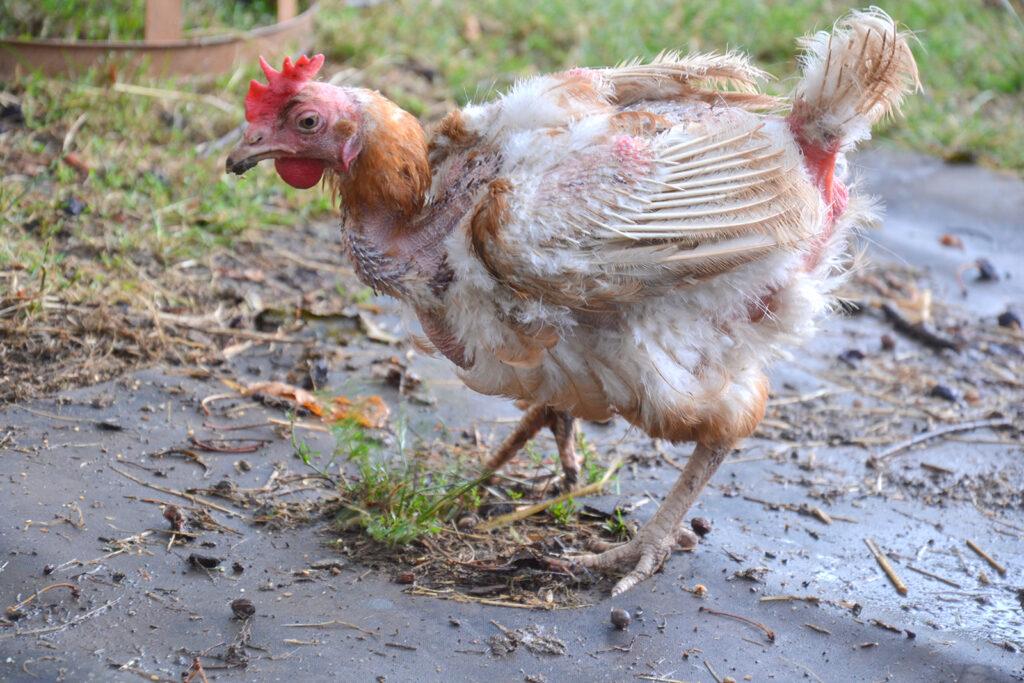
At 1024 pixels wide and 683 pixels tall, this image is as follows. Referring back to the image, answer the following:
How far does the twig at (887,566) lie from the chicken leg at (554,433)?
1.09 meters

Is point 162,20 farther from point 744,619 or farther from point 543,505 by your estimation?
point 744,619

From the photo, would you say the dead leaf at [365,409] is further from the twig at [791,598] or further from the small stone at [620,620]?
the twig at [791,598]

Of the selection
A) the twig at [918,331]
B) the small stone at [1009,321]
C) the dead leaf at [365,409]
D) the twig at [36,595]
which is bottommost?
the twig at [36,595]

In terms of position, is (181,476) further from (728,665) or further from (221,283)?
(728,665)

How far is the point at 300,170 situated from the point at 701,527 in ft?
6.13

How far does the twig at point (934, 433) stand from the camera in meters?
4.57

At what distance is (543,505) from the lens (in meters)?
3.78

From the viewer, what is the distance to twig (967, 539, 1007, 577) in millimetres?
3777

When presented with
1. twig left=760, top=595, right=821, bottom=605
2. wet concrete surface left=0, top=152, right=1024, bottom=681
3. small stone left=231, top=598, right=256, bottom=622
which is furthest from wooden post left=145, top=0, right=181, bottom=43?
twig left=760, top=595, right=821, bottom=605

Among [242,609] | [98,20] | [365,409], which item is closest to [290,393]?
[365,409]

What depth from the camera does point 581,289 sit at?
10.5 feet

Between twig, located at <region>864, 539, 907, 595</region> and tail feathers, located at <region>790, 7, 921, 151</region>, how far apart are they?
4.82ft

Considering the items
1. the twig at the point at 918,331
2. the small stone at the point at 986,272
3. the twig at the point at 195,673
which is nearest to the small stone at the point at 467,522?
the twig at the point at 195,673

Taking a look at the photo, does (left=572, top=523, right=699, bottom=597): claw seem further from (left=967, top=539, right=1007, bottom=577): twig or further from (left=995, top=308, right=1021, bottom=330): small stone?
(left=995, top=308, right=1021, bottom=330): small stone
